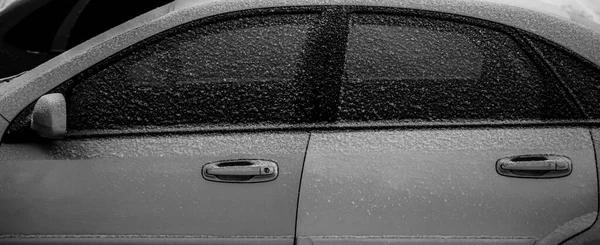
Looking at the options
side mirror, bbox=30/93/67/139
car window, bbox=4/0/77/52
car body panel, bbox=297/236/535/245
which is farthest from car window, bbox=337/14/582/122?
car window, bbox=4/0/77/52

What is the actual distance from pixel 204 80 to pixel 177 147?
273mm

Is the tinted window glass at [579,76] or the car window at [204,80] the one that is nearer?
the tinted window glass at [579,76]

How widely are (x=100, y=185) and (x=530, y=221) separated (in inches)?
57.4

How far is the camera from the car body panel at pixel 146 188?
340 cm

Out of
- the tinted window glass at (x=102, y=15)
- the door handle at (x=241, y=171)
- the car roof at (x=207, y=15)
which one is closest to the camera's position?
the door handle at (x=241, y=171)

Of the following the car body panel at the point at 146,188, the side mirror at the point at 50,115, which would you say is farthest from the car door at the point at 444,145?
the side mirror at the point at 50,115

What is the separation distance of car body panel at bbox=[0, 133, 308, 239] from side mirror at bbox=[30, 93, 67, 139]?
0.13m

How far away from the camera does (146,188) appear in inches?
137

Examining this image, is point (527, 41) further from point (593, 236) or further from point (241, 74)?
point (241, 74)

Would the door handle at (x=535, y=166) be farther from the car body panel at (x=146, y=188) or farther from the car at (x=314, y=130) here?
the car body panel at (x=146, y=188)

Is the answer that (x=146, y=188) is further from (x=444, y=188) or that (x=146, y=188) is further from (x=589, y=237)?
(x=589, y=237)

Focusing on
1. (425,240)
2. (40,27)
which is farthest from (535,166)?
(40,27)

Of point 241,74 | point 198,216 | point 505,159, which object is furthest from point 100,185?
point 505,159

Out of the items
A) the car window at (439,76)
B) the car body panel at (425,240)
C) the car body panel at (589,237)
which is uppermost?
the car window at (439,76)
